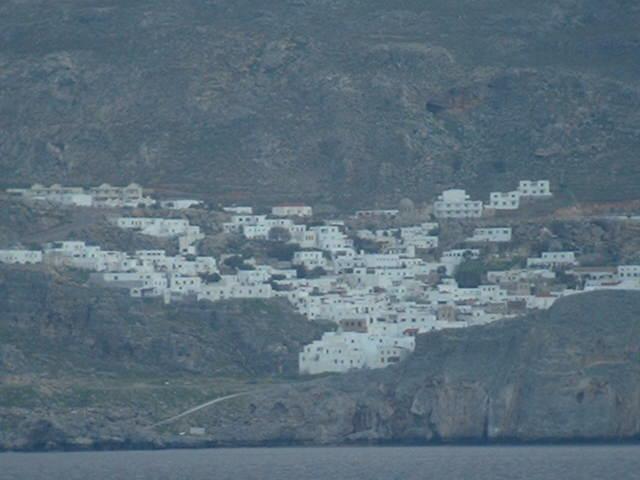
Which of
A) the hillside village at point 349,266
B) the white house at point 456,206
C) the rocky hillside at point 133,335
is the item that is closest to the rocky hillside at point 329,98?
the hillside village at point 349,266

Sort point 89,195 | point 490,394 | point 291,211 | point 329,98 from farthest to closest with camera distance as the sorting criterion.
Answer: point 329,98 < point 291,211 < point 89,195 < point 490,394

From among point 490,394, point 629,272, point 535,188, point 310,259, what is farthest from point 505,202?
point 490,394

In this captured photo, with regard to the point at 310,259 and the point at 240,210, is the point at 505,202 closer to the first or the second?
the point at 310,259

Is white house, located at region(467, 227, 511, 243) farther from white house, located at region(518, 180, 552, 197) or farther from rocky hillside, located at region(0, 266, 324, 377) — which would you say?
rocky hillside, located at region(0, 266, 324, 377)

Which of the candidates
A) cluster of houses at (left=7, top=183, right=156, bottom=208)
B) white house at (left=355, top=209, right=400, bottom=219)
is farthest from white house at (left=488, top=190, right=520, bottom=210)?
cluster of houses at (left=7, top=183, right=156, bottom=208)

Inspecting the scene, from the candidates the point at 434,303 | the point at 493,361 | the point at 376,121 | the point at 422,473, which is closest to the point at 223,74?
the point at 376,121

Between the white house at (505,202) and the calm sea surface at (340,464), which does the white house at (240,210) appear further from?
the calm sea surface at (340,464)
